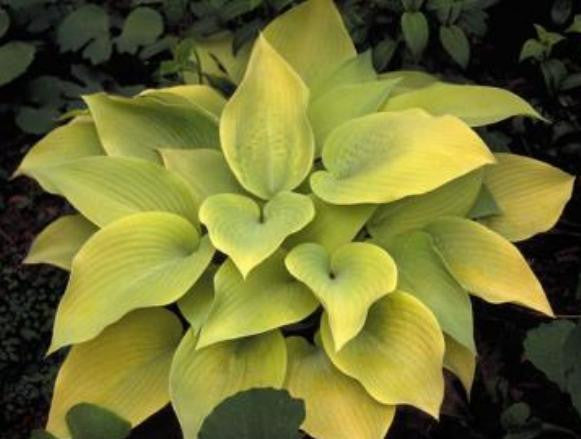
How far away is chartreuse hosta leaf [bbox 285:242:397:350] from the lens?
203 centimetres

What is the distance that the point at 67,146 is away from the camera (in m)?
2.60

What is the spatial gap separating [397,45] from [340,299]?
98cm

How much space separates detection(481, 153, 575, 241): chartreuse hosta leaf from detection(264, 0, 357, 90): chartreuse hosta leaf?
0.49 metres

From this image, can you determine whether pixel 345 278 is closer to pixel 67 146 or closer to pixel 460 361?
pixel 460 361

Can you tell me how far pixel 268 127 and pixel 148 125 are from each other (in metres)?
0.30

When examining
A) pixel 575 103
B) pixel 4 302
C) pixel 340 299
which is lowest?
pixel 4 302

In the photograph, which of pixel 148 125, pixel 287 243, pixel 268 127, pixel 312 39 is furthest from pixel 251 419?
pixel 312 39

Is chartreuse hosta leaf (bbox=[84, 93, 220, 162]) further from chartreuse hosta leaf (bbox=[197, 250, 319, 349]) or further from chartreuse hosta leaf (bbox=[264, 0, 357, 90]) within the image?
chartreuse hosta leaf (bbox=[197, 250, 319, 349])

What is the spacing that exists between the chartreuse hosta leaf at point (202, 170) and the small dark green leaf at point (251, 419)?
29.6 inches

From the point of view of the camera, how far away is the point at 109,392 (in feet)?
7.34

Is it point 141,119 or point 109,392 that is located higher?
point 141,119

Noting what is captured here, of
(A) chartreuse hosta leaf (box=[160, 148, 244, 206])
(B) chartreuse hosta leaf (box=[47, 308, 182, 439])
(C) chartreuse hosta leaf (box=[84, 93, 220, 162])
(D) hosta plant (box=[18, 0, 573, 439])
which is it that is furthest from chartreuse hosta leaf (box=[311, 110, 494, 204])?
(B) chartreuse hosta leaf (box=[47, 308, 182, 439])

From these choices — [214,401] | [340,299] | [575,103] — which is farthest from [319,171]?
[575,103]

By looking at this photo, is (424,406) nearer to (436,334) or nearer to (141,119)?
(436,334)
